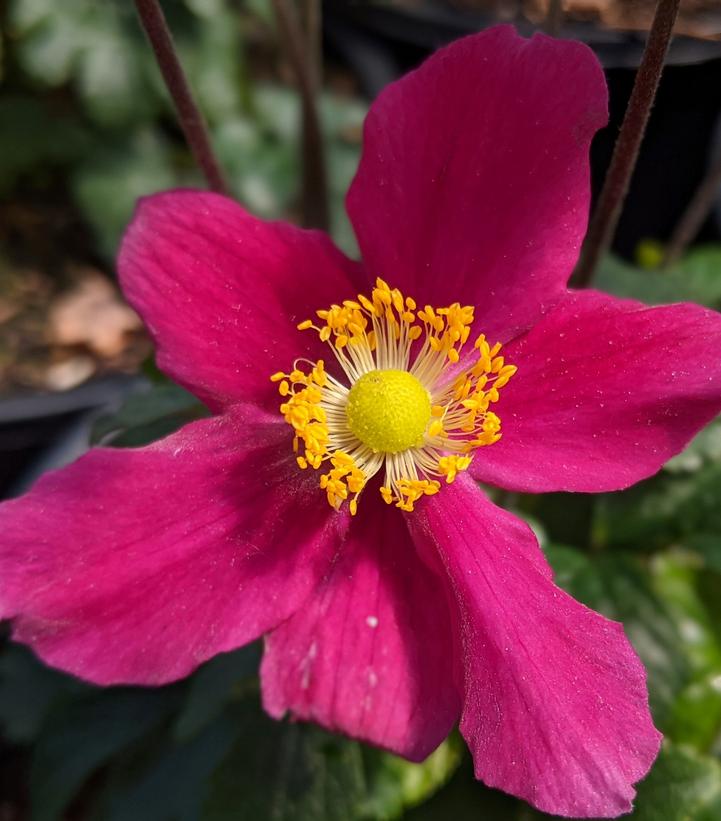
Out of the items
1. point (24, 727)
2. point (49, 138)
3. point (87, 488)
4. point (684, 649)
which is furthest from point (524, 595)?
point (49, 138)

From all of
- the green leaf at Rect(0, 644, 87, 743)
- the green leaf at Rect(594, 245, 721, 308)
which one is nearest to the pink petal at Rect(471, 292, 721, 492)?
the green leaf at Rect(594, 245, 721, 308)

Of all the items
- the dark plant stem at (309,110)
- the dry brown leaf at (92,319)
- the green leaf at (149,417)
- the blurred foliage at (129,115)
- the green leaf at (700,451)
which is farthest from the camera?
the dry brown leaf at (92,319)

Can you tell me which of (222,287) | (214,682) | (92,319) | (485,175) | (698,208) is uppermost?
(485,175)

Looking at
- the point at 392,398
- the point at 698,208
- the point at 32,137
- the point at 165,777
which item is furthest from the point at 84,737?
the point at 32,137

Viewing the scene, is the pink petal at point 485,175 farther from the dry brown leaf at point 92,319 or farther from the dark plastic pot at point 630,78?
the dry brown leaf at point 92,319

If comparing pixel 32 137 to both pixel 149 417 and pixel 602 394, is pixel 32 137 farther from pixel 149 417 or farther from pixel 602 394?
pixel 602 394

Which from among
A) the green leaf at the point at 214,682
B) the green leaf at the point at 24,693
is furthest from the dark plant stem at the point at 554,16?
the green leaf at the point at 24,693

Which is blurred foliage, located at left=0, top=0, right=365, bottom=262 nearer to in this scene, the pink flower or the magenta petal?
the pink flower
